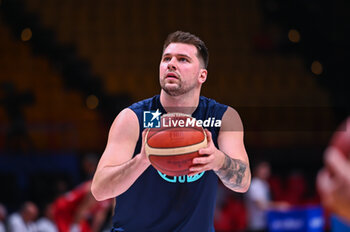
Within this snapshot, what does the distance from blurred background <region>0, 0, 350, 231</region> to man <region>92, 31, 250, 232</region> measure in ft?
22.4

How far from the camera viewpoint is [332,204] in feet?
4.73

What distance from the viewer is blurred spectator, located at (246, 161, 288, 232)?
860cm

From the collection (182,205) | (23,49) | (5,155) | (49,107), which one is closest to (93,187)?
(182,205)

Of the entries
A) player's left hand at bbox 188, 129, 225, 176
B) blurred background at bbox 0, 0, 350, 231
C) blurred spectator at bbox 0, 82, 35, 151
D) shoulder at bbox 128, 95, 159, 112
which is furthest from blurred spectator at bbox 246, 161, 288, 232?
player's left hand at bbox 188, 129, 225, 176

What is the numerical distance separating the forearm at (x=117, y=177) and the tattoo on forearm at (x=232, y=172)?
1.38ft

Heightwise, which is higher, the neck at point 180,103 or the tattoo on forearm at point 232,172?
the neck at point 180,103

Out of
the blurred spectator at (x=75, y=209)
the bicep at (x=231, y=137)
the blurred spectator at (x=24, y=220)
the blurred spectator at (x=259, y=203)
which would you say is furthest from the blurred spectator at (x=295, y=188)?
the bicep at (x=231, y=137)

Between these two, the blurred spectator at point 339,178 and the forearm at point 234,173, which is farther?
the forearm at point 234,173

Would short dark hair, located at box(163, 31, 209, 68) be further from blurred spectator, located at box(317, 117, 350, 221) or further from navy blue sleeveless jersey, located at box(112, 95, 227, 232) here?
blurred spectator, located at box(317, 117, 350, 221)

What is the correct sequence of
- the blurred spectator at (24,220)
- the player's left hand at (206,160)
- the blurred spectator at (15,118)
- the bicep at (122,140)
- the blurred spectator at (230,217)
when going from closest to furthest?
the player's left hand at (206,160) → the bicep at (122,140) → the blurred spectator at (24,220) → the blurred spectator at (230,217) → the blurred spectator at (15,118)

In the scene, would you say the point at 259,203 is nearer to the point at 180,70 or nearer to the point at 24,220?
the point at 24,220

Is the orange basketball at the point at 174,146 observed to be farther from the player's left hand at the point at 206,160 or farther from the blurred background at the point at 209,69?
the blurred background at the point at 209,69

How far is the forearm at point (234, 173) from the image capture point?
2.99 m

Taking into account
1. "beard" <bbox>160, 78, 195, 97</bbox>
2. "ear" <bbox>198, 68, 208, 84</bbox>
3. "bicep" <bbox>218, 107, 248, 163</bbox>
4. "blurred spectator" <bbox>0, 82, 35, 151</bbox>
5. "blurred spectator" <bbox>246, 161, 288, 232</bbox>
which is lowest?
"blurred spectator" <bbox>246, 161, 288, 232</bbox>
